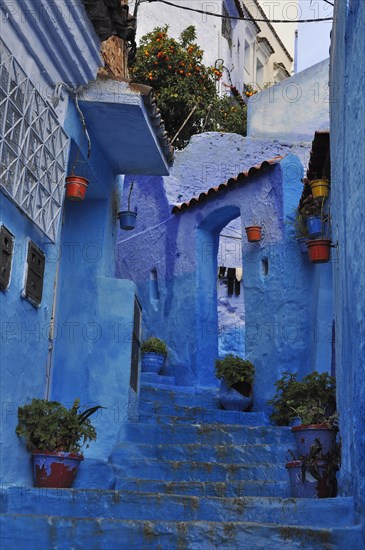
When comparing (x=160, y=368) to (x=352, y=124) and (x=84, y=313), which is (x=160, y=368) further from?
(x=352, y=124)

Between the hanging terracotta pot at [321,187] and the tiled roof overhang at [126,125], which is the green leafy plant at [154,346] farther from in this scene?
the hanging terracotta pot at [321,187]

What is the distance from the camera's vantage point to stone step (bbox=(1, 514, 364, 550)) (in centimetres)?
560

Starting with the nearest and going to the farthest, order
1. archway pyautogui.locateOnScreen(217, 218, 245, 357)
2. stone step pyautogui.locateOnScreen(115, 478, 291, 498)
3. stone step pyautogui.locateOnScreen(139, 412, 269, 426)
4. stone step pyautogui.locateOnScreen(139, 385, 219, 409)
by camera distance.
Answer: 1. stone step pyautogui.locateOnScreen(115, 478, 291, 498)
2. stone step pyautogui.locateOnScreen(139, 412, 269, 426)
3. stone step pyautogui.locateOnScreen(139, 385, 219, 409)
4. archway pyautogui.locateOnScreen(217, 218, 245, 357)

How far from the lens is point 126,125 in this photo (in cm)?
900

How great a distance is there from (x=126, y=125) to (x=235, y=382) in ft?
13.7

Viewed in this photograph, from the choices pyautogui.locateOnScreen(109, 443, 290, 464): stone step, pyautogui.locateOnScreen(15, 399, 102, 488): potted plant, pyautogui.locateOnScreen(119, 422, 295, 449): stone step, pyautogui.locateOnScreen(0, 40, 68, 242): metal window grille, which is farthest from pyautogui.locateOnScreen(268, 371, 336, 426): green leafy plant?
pyautogui.locateOnScreen(0, 40, 68, 242): metal window grille

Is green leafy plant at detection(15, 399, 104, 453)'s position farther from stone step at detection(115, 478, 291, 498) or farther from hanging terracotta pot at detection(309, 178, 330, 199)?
hanging terracotta pot at detection(309, 178, 330, 199)

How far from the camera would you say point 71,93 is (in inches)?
331

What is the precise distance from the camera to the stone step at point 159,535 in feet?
18.4

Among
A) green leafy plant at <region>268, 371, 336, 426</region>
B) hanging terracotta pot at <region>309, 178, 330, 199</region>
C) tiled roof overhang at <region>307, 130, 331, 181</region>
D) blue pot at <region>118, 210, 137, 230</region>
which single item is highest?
tiled roof overhang at <region>307, 130, 331, 181</region>

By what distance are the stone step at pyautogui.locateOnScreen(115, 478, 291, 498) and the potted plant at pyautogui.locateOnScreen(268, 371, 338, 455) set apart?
48cm

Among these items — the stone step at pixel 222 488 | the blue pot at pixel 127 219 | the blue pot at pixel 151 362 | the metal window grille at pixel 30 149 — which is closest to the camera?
the metal window grille at pixel 30 149

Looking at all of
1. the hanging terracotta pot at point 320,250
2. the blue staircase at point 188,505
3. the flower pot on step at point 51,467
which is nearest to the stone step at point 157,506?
the blue staircase at point 188,505

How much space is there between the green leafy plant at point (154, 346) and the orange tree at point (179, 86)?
7.11m
